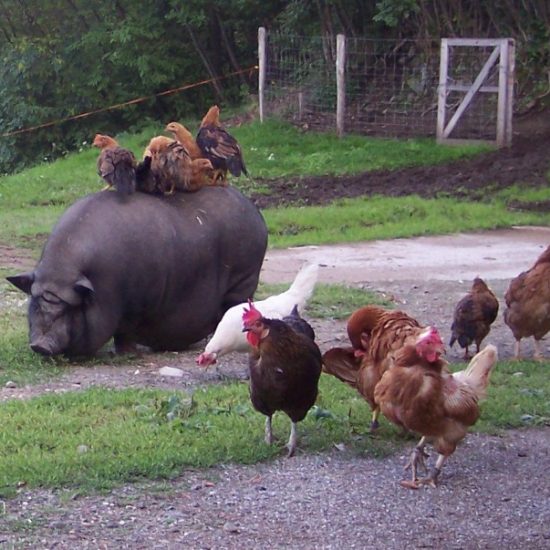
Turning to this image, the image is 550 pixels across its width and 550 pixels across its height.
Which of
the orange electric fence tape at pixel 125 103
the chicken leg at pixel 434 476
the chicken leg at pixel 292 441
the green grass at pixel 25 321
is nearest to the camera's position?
the chicken leg at pixel 434 476

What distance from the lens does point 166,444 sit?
6.62 meters

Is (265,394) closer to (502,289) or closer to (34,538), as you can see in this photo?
(34,538)

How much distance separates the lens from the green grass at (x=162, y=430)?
6.25m

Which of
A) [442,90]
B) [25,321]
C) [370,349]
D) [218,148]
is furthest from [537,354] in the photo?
[442,90]

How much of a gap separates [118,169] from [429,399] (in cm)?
389

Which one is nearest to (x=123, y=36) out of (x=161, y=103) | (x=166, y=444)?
(x=161, y=103)

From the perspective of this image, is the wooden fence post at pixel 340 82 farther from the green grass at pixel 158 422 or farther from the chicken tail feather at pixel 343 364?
the chicken tail feather at pixel 343 364

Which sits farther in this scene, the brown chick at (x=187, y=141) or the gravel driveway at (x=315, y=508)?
the brown chick at (x=187, y=141)

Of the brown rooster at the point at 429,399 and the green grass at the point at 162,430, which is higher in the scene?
the brown rooster at the point at 429,399

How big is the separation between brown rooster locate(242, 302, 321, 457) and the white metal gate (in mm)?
14484

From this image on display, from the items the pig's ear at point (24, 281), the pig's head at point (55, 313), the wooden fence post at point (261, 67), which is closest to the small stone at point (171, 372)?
the pig's head at point (55, 313)

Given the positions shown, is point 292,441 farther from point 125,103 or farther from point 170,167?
point 125,103

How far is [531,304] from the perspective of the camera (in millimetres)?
9062

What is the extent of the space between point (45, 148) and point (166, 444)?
2211 cm
